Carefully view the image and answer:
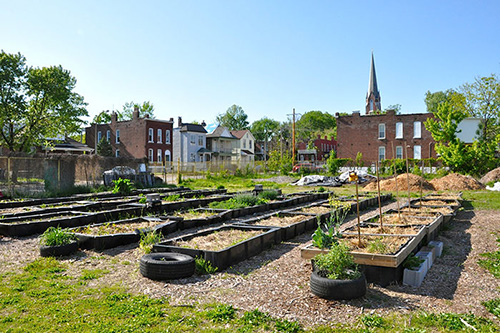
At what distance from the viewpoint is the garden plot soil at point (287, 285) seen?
181 inches

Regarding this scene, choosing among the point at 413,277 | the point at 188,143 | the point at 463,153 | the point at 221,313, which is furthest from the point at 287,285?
the point at 188,143

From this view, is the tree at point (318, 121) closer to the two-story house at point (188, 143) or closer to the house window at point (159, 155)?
the two-story house at point (188, 143)

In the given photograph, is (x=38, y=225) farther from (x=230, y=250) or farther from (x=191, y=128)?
(x=191, y=128)

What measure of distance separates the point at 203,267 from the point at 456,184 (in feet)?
71.8

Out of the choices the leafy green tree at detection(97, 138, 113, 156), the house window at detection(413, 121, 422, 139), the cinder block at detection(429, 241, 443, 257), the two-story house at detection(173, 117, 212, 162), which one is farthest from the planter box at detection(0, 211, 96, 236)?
the two-story house at detection(173, 117, 212, 162)

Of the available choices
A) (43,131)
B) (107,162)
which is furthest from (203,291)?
(43,131)

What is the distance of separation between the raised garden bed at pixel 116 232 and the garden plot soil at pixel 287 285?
0.71ft

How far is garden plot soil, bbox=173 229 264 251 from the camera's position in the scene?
708cm

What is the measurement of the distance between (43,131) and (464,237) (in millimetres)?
32732

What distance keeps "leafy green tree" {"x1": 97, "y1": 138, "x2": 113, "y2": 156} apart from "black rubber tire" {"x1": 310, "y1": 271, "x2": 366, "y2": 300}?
53487mm

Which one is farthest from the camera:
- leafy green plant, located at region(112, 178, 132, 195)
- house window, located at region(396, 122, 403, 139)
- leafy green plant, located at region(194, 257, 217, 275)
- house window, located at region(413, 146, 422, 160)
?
house window, located at region(396, 122, 403, 139)

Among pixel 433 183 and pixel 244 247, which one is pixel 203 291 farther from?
pixel 433 183

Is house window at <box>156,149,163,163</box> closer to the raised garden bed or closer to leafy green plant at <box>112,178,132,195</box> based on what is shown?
leafy green plant at <box>112,178,132,195</box>

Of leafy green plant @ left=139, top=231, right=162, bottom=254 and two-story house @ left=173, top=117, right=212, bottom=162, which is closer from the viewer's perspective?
leafy green plant @ left=139, top=231, right=162, bottom=254
